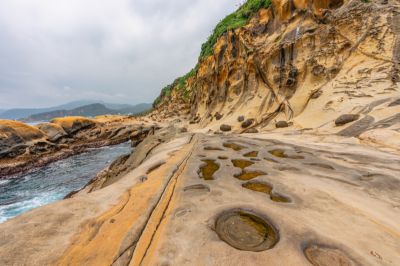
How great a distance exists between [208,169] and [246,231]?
2.77 meters

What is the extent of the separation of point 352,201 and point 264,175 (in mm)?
1729

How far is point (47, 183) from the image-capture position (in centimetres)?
1411

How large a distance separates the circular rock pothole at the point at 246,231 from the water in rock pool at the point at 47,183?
11.6 metres

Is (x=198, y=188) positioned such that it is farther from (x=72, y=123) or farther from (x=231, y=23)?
(x=72, y=123)

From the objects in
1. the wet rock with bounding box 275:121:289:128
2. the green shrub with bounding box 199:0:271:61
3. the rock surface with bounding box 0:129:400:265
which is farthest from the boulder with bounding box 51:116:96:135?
the rock surface with bounding box 0:129:400:265

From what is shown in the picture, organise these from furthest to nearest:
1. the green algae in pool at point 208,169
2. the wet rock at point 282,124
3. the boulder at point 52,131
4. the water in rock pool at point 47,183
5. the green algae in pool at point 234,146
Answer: the boulder at point 52,131, the wet rock at point 282,124, the water in rock pool at point 47,183, the green algae in pool at point 234,146, the green algae in pool at point 208,169

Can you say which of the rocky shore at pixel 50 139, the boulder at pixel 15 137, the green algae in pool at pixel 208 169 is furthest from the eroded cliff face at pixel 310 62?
the boulder at pixel 15 137

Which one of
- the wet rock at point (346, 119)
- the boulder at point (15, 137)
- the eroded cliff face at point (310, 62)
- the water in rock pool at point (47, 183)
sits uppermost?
the eroded cliff face at point (310, 62)

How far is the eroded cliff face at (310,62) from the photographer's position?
1035cm

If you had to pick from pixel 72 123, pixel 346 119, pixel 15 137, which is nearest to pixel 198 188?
pixel 346 119

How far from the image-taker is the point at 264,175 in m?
4.63

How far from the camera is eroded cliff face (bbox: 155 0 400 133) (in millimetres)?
10345

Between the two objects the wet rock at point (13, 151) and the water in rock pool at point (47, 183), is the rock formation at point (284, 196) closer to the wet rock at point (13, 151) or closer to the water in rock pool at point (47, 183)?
the water in rock pool at point (47, 183)

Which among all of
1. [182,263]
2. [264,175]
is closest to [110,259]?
[182,263]
